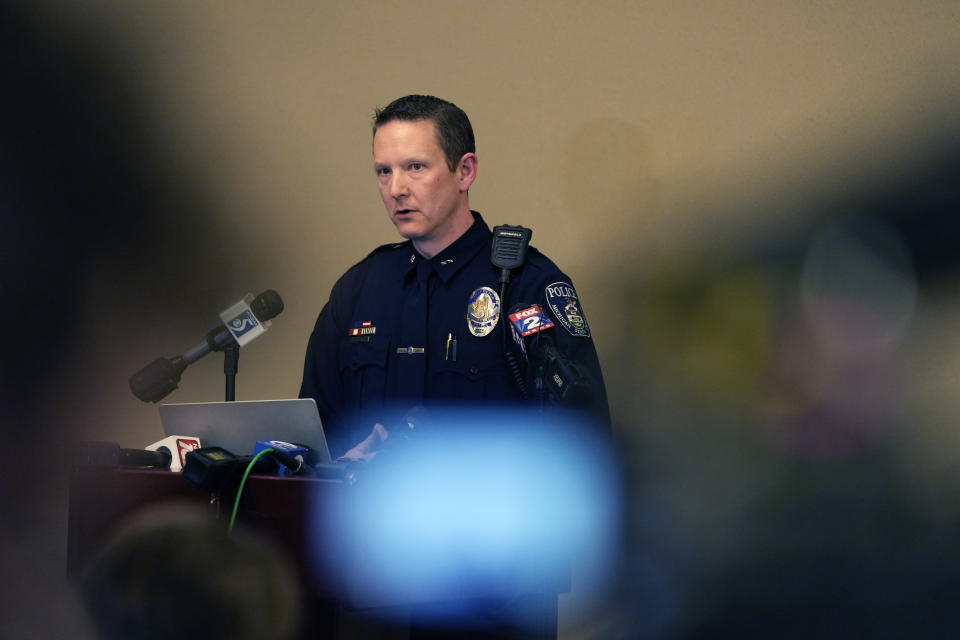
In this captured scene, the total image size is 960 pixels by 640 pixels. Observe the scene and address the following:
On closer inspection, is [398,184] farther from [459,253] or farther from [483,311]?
[483,311]

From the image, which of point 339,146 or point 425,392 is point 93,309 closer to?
point 339,146

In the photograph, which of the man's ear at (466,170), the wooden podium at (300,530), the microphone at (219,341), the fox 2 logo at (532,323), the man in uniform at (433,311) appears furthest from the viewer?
the man's ear at (466,170)

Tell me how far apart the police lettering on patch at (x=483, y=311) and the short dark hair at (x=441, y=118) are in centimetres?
30

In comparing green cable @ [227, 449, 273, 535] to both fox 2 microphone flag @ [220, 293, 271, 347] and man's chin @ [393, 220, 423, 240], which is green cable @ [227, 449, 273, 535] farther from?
man's chin @ [393, 220, 423, 240]

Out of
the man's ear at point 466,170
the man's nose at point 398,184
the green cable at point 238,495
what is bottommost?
the green cable at point 238,495

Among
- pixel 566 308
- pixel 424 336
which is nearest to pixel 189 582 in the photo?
pixel 424 336

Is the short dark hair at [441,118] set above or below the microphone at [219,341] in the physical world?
above

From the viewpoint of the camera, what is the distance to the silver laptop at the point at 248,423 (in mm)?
1385

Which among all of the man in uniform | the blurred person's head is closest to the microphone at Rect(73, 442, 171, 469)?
the blurred person's head

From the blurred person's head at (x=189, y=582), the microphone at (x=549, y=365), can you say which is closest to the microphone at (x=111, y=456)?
the blurred person's head at (x=189, y=582)

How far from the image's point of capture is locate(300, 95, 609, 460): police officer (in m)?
1.91

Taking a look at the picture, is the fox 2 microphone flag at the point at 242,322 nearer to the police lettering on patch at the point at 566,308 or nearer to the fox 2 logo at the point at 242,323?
the fox 2 logo at the point at 242,323

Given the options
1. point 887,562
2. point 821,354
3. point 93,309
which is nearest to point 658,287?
point 821,354

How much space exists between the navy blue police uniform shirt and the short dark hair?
18 centimetres
